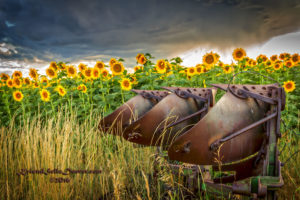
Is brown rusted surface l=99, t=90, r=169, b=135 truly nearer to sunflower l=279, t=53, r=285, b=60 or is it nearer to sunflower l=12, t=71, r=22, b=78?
sunflower l=12, t=71, r=22, b=78

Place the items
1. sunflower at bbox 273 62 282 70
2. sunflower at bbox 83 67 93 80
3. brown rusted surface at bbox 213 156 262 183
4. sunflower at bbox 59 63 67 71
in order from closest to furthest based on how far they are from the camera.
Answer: brown rusted surface at bbox 213 156 262 183, sunflower at bbox 83 67 93 80, sunflower at bbox 59 63 67 71, sunflower at bbox 273 62 282 70

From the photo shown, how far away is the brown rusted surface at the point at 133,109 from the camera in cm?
285

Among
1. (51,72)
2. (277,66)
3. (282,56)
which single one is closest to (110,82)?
(51,72)

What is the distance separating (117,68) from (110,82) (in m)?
0.70

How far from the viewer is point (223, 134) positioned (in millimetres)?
1755

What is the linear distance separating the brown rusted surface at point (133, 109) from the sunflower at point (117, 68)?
202 centimetres

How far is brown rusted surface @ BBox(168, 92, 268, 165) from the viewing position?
5.65 ft

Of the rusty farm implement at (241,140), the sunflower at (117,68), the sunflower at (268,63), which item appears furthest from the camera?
the sunflower at (268,63)

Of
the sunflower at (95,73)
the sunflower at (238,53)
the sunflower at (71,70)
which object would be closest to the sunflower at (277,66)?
the sunflower at (238,53)

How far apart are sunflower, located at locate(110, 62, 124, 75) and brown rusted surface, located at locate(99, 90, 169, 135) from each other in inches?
79.5

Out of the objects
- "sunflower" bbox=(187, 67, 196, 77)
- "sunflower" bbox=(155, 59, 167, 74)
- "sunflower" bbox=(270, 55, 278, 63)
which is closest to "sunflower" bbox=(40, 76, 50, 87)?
"sunflower" bbox=(155, 59, 167, 74)

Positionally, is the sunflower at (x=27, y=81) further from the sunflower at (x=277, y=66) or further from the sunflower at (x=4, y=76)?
the sunflower at (x=277, y=66)

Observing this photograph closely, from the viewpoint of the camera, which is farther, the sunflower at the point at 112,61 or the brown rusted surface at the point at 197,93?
the sunflower at the point at 112,61

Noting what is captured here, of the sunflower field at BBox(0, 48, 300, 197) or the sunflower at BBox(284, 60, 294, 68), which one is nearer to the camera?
the sunflower field at BBox(0, 48, 300, 197)
